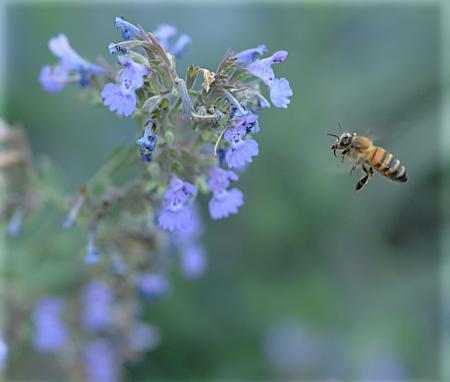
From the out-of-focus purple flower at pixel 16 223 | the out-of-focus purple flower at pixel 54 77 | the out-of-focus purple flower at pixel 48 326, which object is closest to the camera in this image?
the out-of-focus purple flower at pixel 54 77

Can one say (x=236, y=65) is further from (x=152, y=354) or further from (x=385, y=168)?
(x=152, y=354)

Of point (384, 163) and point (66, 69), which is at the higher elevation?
point (66, 69)

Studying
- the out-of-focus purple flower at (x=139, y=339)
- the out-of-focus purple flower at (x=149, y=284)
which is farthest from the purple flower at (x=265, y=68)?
the out-of-focus purple flower at (x=139, y=339)

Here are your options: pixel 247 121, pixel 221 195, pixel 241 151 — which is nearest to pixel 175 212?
pixel 221 195

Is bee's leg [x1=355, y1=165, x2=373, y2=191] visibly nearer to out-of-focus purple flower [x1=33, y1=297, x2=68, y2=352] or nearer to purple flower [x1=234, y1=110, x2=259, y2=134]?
purple flower [x1=234, y1=110, x2=259, y2=134]

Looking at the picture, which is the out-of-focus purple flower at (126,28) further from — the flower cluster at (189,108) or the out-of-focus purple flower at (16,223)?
the out-of-focus purple flower at (16,223)

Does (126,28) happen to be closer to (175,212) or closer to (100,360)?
(175,212)

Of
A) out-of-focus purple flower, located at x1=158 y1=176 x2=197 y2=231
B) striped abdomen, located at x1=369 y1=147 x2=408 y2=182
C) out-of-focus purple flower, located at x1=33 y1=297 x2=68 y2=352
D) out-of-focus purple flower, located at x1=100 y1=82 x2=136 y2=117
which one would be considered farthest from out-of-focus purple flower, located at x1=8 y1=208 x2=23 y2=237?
striped abdomen, located at x1=369 y1=147 x2=408 y2=182
